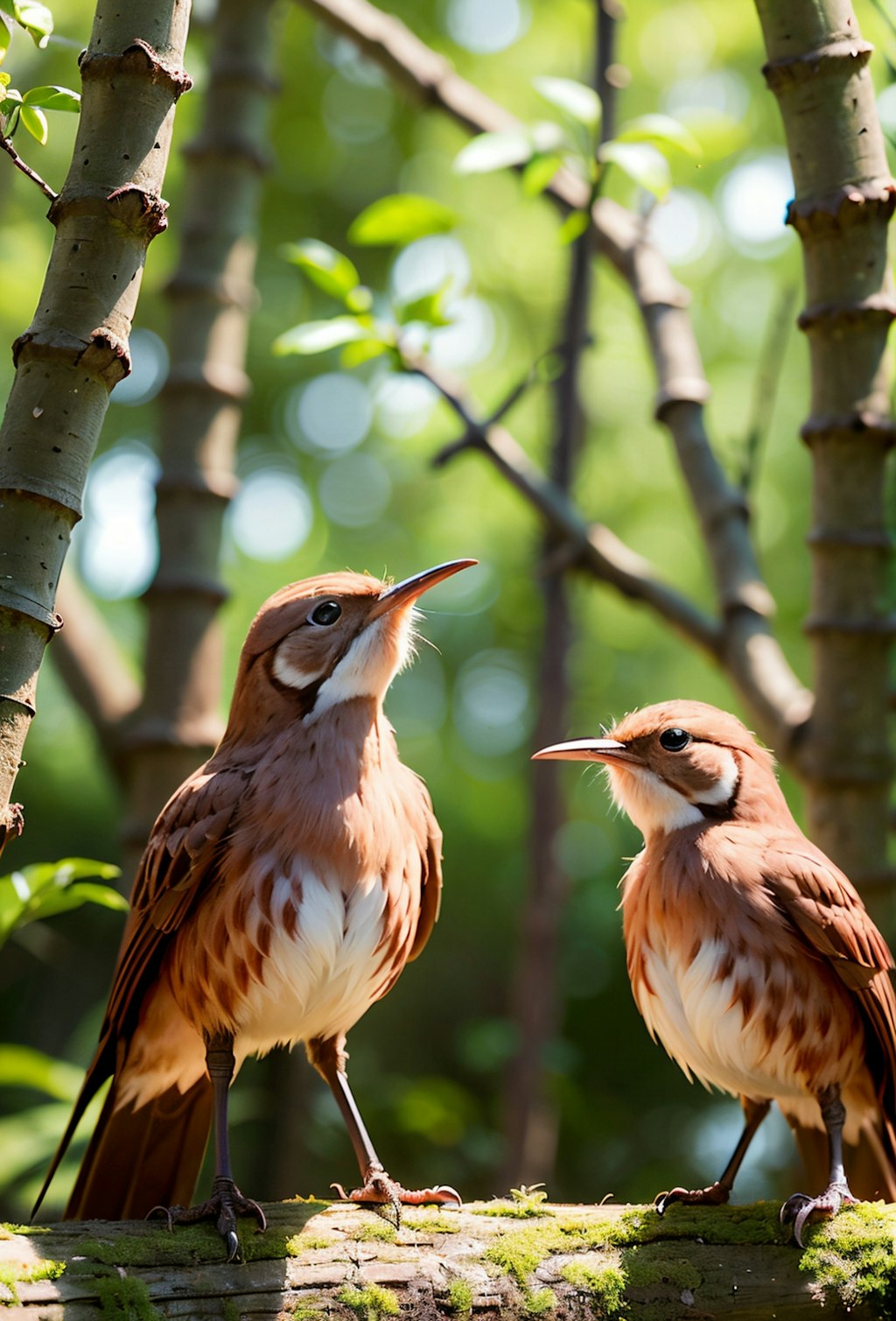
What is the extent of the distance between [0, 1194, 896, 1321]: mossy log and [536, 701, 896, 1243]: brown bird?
15 cm

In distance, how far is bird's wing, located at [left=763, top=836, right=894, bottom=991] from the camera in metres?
3.51

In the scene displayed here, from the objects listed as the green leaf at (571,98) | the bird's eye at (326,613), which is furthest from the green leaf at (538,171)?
the bird's eye at (326,613)

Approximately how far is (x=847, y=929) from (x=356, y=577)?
163 cm

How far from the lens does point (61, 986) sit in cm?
907

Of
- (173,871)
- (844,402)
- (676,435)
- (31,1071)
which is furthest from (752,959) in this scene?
(31,1071)

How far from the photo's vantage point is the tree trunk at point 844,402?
373cm

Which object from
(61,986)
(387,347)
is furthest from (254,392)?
(387,347)

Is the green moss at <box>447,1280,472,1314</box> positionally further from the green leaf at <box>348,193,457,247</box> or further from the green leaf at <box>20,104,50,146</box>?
the green leaf at <box>348,193,457,247</box>

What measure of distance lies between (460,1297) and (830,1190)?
3.19 ft

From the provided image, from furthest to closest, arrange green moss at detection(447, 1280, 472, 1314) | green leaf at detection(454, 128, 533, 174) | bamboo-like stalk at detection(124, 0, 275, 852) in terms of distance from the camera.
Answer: bamboo-like stalk at detection(124, 0, 275, 852) < green leaf at detection(454, 128, 533, 174) < green moss at detection(447, 1280, 472, 1314)

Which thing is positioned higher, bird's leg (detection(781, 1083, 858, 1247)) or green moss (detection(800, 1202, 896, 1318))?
bird's leg (detection(781, 1083, 858, 1247))

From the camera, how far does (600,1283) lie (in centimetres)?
304

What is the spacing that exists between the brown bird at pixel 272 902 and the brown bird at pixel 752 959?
20.5 inches

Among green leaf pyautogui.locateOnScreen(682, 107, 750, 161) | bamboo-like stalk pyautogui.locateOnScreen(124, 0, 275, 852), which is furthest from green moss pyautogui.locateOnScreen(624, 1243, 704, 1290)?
green leaf pyautogui.locateOnScreen(682, 107, 750, 161)
